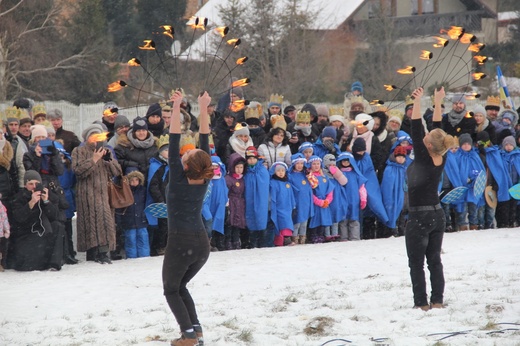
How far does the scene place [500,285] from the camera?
10.2m

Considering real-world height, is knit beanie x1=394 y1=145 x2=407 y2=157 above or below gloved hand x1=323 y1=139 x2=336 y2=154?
below

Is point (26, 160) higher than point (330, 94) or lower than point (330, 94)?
lower

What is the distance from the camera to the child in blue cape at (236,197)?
1380 cm

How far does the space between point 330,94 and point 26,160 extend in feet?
77.3

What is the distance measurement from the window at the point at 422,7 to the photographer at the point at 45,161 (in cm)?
3108

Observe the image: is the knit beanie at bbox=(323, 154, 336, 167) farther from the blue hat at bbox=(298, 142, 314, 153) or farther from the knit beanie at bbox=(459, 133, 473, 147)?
the knit beanie at bbox=(459, 133, 473, 147)

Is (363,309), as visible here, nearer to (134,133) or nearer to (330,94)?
(134,133)

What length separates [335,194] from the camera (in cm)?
1444

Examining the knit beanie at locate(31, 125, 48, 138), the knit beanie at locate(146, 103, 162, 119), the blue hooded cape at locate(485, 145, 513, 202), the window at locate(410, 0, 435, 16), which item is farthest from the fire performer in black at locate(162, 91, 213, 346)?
the window at locate(410, 0, 435, 16)

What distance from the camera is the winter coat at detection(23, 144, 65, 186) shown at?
12.1m

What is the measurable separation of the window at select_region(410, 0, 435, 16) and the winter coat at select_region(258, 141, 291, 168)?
92.5 ft

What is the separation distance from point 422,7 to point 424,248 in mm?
34075

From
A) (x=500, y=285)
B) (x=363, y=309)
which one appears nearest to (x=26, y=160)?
(x=363, y=309)

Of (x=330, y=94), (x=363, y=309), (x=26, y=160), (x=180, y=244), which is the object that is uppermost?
(x=330, y=94)
